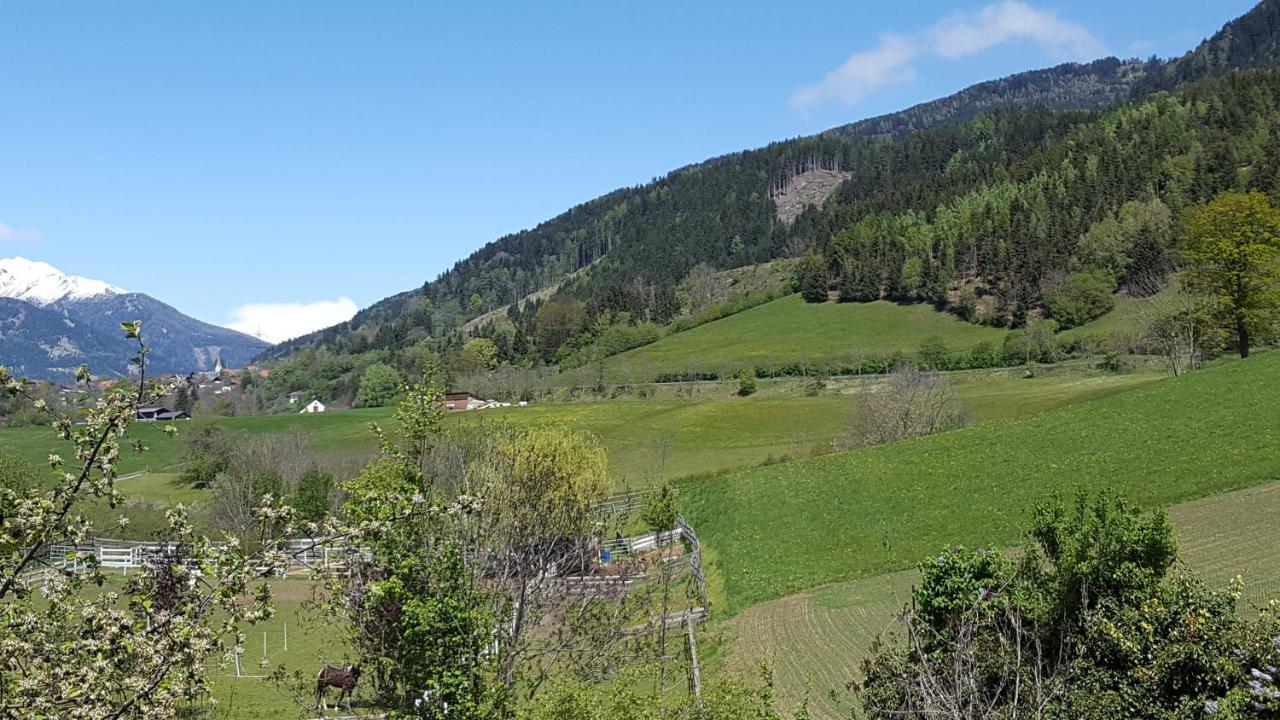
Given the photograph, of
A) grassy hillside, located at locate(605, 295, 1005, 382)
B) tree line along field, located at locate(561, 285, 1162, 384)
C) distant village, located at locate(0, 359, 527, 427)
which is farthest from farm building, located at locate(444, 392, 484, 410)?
grassy hillside, located at locate(605, 295, 1005, 382)

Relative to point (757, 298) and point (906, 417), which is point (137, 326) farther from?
point (757, 298)

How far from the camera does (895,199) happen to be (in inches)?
7835

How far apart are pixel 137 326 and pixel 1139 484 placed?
3532cm

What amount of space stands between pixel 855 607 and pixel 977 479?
14.2 metres

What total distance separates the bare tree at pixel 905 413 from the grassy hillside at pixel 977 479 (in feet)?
32.7

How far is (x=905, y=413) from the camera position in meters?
57.5

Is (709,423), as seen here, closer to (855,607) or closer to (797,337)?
(797,337)

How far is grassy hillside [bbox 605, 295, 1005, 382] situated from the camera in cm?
12288

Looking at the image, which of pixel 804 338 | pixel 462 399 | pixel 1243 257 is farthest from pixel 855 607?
pixel 804 338

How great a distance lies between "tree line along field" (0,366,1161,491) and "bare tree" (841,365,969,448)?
5.35 meters

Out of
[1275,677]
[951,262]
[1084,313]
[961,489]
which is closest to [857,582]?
[961,489]

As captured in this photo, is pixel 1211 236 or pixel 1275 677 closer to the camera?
pixel 1275 677

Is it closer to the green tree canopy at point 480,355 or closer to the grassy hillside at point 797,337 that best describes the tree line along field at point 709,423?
the grassy hillside at point 797,337

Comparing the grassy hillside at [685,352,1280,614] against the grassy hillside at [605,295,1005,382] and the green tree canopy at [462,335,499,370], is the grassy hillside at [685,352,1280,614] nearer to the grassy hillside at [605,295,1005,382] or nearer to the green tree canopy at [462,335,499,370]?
the grassy hillside at [605,295,1005,382]
